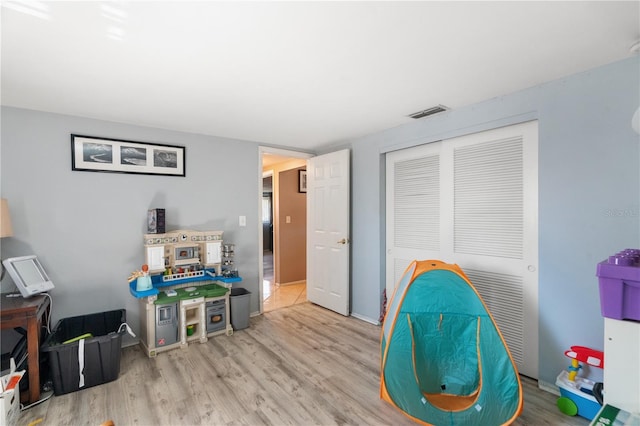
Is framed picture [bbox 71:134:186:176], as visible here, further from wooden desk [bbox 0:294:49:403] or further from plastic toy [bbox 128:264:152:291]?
wooden desk [bbox 0:294:49:403]

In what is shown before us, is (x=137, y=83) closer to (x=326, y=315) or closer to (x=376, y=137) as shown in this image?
(x=376, y=137)

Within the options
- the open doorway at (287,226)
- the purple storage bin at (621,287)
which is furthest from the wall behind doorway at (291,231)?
the purple storage bin at (621,287)

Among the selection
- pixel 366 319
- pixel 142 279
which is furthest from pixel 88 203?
pixel 366 319

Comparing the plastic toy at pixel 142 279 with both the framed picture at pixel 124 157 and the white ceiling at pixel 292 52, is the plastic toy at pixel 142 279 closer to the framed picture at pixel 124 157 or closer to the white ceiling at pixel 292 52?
the framed picture at pixel 124 157

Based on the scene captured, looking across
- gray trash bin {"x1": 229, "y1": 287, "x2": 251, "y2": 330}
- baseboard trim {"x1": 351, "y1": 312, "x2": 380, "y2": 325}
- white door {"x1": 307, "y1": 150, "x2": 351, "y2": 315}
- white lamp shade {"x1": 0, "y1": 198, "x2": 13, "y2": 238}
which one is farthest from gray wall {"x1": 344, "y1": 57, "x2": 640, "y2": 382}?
white lamp shade {"x1": 0, "y1": 198, "x2": 13, "y2": 238}

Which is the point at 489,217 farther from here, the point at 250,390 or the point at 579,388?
the point at 250,390

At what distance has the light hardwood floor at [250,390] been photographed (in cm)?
194

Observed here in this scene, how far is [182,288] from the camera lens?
3.21m

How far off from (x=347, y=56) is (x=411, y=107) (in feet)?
3.53

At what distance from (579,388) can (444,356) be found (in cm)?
79

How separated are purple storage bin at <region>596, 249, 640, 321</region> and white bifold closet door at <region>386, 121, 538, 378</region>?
688 mm

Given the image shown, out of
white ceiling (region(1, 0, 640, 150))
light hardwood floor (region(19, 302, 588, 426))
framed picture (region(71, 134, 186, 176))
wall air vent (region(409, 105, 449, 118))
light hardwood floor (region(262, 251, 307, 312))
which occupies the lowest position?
light hardwood floor (region(262, 251, 307, 312))

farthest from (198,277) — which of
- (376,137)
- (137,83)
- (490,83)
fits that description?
(490,83)

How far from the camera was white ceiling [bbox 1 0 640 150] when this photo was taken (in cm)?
141
